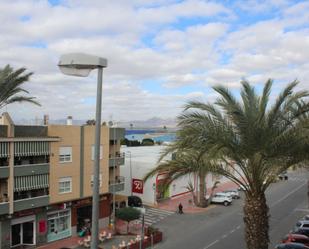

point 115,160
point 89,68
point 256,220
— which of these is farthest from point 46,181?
point 89,68

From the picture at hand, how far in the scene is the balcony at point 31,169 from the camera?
30.0 m

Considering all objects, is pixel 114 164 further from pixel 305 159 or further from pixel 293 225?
pixel 305 159

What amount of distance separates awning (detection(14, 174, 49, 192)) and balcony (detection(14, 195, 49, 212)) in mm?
775

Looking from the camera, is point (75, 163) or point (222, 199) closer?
point (75, 163)

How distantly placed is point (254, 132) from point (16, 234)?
22432 mm

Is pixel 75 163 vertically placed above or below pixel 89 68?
below

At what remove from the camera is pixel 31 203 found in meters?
31.1

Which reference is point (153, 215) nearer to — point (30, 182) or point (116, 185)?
point (116, 185)

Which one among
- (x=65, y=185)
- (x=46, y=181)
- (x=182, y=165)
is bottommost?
(x=65, y=185)

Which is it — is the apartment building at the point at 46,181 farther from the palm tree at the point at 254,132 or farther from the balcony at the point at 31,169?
the palm tree at the point at 254,132

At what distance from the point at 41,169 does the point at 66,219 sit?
5.58m

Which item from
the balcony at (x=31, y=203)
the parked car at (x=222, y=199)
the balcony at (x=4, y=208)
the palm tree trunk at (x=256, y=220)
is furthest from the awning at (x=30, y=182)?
the parked car at (x=222, y=199)

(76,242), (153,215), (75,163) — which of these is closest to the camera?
(76,242)

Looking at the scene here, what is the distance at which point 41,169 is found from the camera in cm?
3198
